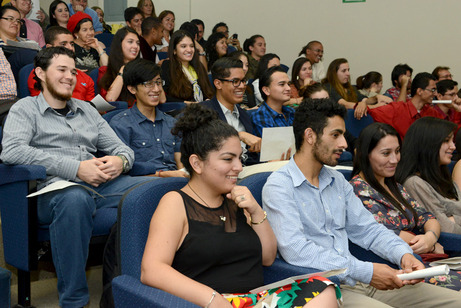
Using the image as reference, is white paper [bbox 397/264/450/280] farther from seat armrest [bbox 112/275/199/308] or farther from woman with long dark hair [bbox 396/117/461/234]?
woman with long dark hair [bbox 396/117/461/234]

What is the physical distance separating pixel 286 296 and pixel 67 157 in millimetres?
1324

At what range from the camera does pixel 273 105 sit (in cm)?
339

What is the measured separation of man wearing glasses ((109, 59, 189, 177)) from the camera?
286 cm

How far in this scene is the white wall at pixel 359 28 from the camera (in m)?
6.52

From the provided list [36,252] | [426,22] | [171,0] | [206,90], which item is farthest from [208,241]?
[171,0]

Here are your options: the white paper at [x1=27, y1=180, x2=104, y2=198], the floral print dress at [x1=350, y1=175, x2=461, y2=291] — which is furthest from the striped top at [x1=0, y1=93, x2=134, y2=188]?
the floral print dress at [x1=350, y1=175, x2=461, y2=291]

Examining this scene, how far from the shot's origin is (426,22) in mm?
6578

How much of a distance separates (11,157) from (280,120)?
1.70m

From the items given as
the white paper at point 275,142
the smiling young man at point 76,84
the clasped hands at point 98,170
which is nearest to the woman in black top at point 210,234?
the clasped hands at point 98,170

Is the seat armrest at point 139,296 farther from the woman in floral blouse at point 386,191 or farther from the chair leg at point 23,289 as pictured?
the woman in floral blouse at point 386,191

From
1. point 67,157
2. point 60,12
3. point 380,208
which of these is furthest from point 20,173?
point 60,12

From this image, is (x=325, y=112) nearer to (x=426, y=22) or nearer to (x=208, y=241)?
(x=208, y=241)

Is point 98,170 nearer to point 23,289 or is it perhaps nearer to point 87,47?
point 23,289

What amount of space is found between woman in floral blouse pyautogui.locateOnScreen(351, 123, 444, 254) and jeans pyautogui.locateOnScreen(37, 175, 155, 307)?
1.15 metres
